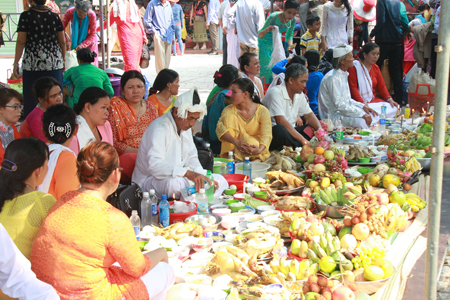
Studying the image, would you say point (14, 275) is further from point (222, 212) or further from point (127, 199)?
point (222, 212)

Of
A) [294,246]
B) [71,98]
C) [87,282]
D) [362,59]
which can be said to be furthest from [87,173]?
[362,59]

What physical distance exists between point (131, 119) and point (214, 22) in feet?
39.9

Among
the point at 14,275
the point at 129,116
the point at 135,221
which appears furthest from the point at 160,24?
the point at 14,275

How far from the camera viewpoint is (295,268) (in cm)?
237

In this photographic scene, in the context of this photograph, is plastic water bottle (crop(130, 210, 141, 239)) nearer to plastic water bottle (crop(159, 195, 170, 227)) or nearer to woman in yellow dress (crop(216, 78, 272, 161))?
plastic water bottle (crop(159, 195, 170, 227))

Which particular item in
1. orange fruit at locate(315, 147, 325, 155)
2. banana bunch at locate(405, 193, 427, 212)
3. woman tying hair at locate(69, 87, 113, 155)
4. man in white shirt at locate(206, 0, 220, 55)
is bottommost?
banana bunch at locate(405, 193, 427, 212)

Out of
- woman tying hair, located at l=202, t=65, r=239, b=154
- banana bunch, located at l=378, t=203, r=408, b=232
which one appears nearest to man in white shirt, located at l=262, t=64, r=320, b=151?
woman tying hair, located at l=202, t=65, r=239, b=154

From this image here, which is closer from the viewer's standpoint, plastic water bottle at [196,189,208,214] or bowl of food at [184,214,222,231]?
bowl of food at [184,214,222,231]

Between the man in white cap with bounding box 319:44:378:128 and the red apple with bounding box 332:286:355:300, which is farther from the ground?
the man in white cap with bounding box 319:44:378:128

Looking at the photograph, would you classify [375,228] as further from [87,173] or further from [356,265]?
[87,173]

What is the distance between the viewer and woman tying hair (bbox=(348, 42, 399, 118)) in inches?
275

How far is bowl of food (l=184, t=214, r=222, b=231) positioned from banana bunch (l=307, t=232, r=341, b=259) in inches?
32.0

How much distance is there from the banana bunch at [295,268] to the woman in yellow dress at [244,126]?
232 centimetres

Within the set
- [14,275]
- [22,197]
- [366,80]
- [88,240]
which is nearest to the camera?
[14,275]
